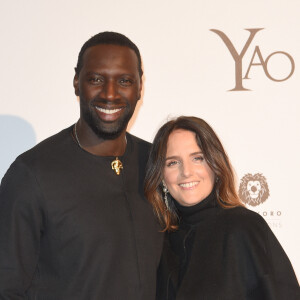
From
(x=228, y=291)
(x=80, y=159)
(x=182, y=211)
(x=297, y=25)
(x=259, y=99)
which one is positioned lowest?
(x=228, y=291)

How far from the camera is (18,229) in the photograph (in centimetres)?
174

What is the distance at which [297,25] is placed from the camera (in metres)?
2.44

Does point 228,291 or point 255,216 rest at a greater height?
point 255,216

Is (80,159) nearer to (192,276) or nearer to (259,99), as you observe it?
(192,276)

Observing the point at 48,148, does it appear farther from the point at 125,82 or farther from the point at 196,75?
the point at 196,75

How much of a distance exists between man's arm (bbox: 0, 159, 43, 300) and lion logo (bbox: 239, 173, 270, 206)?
1027 mm

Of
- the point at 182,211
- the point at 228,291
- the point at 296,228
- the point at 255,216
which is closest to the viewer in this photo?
the point at 228,291

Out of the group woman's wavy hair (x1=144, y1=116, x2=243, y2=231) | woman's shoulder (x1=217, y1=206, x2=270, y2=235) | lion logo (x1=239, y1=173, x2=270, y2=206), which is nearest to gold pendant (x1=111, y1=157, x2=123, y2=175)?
woman's wavy hair (x1=144, y1=116, x2=243, y2=231)

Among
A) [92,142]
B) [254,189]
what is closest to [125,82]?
[92,142]

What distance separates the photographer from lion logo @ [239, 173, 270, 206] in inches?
95.9

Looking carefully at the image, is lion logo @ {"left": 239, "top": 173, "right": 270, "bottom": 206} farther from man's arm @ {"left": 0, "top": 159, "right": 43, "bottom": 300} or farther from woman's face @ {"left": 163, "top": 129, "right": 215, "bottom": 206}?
man's arm @ {"left": 0, "top": 159, "right": 43, "bottom": 300}

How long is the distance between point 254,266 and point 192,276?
8.2 inches

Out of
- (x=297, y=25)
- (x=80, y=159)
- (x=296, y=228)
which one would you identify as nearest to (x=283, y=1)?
(x=297, y=25)

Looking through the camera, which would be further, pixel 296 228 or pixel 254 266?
pixel 296 228
